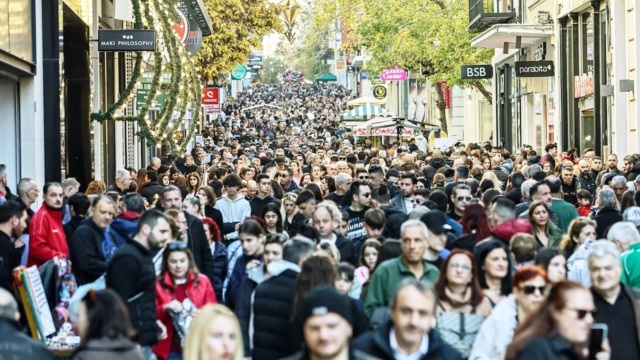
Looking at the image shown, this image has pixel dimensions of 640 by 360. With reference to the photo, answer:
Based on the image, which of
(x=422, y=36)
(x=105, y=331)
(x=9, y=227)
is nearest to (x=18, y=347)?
(x=105, y=331)

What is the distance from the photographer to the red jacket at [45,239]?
13617mm

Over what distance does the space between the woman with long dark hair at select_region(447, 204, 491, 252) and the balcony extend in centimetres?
2898

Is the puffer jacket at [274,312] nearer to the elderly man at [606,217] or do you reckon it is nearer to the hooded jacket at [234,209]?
the elderly man at [606,217]

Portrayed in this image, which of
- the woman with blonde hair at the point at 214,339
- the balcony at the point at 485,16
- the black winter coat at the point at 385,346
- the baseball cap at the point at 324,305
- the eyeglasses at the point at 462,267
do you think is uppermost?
the balcony at the point at 485,16

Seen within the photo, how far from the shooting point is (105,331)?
24.3 ft

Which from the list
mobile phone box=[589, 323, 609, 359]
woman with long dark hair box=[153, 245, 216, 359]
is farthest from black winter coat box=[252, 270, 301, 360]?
mobile phone box=[589, 323, 609, 359]

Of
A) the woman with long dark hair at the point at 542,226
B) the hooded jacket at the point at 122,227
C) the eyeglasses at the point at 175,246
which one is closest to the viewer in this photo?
the eyeglasses at the point at 175,246

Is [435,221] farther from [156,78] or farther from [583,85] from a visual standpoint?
[583,85]

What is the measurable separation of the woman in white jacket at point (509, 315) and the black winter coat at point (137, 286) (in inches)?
113

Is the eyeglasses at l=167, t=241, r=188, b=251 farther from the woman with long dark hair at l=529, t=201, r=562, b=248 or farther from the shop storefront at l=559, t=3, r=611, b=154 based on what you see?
the shop storefront at l=559, t=3, r=611, b=154

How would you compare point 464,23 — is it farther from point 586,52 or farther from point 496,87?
point 586,52

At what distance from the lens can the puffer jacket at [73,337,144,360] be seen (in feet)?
23.7

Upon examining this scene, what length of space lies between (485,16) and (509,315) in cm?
3410

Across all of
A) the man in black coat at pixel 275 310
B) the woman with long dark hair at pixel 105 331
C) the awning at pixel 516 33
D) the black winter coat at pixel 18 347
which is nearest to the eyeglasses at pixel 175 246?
the man in black coat at pixel 275 310
